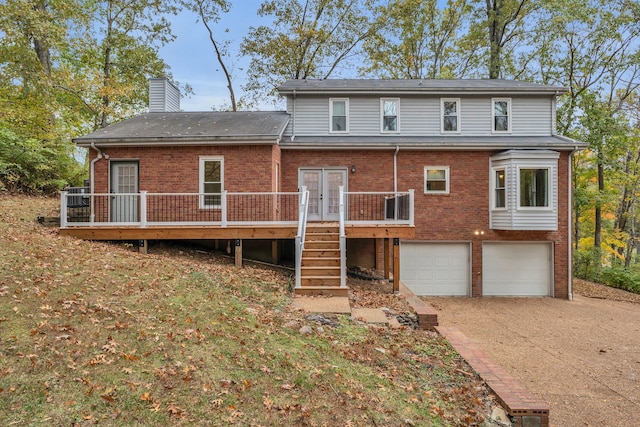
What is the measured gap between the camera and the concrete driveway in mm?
5699

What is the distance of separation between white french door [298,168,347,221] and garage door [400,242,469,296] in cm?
300

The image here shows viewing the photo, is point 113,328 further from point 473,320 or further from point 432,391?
point 473,320

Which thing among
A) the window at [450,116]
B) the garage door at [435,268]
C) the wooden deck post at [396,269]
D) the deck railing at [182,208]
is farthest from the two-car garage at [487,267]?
the window at [450,116]

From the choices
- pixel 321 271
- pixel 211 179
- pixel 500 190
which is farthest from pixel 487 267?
pixel 211 179

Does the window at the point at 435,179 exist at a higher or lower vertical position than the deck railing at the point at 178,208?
higher

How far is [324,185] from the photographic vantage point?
549 inches

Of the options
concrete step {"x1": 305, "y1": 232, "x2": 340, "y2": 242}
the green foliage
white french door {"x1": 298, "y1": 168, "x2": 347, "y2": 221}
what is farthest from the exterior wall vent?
concrete step {"x1": 305, "y1": 232, "x2": 340, "y2": 242}

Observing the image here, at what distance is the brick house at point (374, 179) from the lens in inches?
478

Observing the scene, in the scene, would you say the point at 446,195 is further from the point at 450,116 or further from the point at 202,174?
the point at 202,174

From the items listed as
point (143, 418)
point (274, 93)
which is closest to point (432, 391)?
point (143, 418)

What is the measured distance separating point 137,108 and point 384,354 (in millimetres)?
24547

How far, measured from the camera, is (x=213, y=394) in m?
4.11

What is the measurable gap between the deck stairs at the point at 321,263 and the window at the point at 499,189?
624 cm

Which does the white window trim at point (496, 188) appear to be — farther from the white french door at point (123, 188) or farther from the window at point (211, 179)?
the white french door at point (123, 188)
